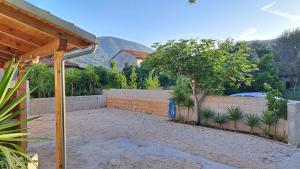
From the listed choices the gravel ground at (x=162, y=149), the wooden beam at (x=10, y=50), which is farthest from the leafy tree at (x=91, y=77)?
the wooden beam at (x=10, y=50)

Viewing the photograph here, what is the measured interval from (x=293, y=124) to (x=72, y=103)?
10.9 meters

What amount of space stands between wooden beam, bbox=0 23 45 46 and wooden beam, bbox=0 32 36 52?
22 cm

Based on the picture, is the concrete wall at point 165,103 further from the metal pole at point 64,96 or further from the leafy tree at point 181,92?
the metal pole at point 64,96

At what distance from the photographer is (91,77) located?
49.9ft

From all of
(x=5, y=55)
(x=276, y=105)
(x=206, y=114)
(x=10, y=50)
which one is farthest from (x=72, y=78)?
(x=276, y=105)

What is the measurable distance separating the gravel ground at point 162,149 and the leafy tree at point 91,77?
6.20 m

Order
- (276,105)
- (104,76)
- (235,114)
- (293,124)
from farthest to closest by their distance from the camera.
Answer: (104,76) → (235,114) → (276,105) → (293,124)

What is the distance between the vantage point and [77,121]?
10.5 metres

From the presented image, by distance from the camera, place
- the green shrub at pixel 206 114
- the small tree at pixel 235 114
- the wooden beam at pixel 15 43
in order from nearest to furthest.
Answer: the wooden beam at pixel 15 43 → the small tree at pixel 235 114 → the green shrub at pixel 206 114

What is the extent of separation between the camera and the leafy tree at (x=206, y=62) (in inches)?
349

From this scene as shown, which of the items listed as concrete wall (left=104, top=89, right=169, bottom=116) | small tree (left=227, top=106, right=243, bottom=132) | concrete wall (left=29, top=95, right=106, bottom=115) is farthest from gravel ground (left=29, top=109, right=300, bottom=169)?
concrete wall (left=29, top=95, right=106, bottom=115)

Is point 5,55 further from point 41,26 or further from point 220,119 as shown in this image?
point 220,119

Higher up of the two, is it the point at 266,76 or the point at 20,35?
the point at 20,35

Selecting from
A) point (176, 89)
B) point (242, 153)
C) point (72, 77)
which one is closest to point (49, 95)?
point (72, 77)
